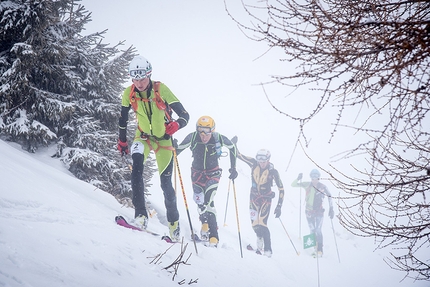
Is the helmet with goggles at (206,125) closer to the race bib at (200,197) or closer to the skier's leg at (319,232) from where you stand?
the race bib at (200,197)

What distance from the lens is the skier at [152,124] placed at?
421 cm

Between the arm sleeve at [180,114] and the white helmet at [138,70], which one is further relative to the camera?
the arm sleeve at [180,114]

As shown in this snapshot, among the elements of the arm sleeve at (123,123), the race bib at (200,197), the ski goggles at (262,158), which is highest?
the ski goggles at (262,158)

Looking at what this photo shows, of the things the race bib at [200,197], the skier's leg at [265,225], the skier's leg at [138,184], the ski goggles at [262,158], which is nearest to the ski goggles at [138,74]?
the skier's leg at [138,184]

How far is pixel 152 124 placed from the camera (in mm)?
4473

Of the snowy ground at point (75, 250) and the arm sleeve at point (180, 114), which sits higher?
the arm sleeve at point (180, 114)

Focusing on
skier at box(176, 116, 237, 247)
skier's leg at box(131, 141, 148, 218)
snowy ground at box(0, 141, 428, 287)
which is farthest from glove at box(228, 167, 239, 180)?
skier's leg at box(131, 141, 148, 218)

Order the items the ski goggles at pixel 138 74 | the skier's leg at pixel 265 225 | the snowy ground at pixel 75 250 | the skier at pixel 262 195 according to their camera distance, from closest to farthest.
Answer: the snowy ground at pixel 75 250 < the ski goggles at pixel 138 74 < the skier's leg at pixel 265 225 < the skier at pixel 262 195

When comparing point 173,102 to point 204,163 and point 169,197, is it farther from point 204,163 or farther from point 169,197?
point 204,163

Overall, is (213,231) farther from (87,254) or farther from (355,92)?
(355,92)

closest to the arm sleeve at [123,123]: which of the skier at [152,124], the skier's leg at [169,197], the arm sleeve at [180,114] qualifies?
the skier at [152,124]

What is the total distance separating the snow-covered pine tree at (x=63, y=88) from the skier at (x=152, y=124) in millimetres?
2941

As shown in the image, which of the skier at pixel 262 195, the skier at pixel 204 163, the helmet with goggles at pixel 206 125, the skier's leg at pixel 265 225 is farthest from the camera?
the skier at pixel 262 195

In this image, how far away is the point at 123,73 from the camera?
8.30 meters
